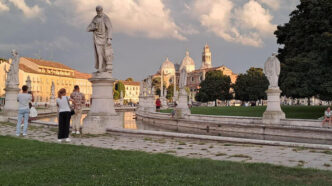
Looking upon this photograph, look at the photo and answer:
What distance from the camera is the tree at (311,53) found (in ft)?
68.4

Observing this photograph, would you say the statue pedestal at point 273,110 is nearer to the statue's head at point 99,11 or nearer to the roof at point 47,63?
the statue's head at point 99,11

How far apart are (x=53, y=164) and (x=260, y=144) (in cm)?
565

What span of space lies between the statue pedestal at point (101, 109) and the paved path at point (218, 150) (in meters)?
0.57

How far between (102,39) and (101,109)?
2.55 metres

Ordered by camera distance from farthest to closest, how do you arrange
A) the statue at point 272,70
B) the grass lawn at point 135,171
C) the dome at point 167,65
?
the dome at point 167,65 < the statue at point 272,70 < the grass lawn at point 135,171

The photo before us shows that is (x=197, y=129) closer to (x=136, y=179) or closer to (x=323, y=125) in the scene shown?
(x=323, y=125)

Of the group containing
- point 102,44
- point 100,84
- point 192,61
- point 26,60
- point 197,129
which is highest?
point 192,61

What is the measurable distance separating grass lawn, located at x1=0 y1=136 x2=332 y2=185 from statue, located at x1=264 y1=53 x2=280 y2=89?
1194cm

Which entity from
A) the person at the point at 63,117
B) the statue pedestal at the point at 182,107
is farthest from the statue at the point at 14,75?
the person at the point at 63,117

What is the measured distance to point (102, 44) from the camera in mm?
11703

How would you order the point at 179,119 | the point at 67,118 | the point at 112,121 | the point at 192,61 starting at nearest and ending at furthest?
the point at 67,118 < the point at 112,121 < the point at 179,119 < the point at 192,61

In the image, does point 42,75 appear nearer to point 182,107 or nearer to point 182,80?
point 182,80

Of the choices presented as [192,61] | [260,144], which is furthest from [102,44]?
[192,61]

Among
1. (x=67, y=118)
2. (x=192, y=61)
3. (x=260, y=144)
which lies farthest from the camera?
(x=192, y=61)
